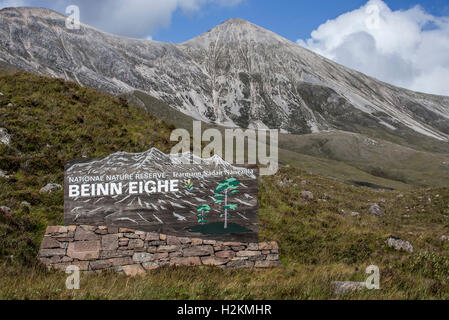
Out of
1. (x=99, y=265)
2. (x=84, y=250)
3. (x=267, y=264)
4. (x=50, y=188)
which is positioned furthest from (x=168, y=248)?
(x=50, y=188)

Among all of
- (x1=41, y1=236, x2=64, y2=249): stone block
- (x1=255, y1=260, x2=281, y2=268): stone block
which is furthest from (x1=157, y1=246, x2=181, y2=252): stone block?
(x1=41, y1=236, x2=64, y2=249): stone block

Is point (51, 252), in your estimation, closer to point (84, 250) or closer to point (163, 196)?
point (84, 250)

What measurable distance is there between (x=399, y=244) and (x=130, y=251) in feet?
35.1

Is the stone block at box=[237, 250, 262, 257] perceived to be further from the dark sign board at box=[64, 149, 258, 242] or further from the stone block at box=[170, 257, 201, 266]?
the stone block at box=[170, 257, 201, 266]

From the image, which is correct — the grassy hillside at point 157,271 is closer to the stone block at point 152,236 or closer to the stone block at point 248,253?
the stone block at point 248,253

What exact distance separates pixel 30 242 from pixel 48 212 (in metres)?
1.85

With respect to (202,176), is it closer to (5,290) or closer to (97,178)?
(97,178)

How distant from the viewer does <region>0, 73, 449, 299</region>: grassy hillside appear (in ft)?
24.0

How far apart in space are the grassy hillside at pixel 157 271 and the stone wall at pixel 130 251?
481mm

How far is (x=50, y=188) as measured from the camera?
44.5 ft

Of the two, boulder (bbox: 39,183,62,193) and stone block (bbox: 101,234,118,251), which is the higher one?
boulder (bbox: 39,183,62,193)

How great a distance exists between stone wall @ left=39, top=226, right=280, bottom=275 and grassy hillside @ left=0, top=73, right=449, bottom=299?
1.58 feet

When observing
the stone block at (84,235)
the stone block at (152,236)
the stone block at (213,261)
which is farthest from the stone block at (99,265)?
the stone block at (213,261)
